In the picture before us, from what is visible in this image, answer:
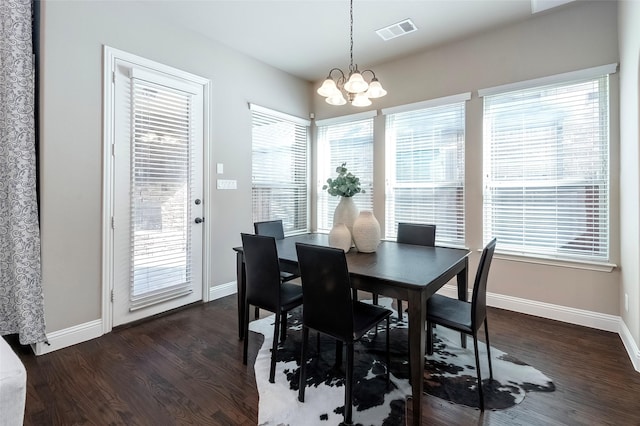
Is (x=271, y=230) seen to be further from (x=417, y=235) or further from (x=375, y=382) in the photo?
(x=375, y=382)

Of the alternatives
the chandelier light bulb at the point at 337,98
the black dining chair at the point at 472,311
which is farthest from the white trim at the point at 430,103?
the black dining chair at the point at 472,311

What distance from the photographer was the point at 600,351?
2348mm

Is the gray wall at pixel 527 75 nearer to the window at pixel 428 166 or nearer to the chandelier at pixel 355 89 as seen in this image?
the window at pixel 428 166

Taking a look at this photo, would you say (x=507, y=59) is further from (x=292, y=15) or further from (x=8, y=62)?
(x=8, y=62)

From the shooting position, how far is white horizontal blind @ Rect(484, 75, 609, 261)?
277cm

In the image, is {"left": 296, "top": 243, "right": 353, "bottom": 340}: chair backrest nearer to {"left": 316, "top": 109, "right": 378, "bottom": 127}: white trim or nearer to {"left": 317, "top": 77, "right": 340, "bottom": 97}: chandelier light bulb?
{"left": 317, "top": 77, "right": 340, "bottom": 97}: chandelier light bulb

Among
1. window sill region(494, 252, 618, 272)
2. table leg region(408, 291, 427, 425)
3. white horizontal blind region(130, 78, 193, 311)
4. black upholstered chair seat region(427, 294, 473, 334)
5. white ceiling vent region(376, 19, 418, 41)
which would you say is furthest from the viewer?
white ceiling vent region(376, 19, 418, 41)

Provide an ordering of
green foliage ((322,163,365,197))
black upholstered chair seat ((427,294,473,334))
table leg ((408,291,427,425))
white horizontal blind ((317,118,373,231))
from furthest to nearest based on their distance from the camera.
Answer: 1. white horizontal blind ((317,118,373,231))
2. green foliage ((322,163,365,197))
3. black upholstered chair seat ((427,294,473,334))
4. table leg ((408,291,427,425))

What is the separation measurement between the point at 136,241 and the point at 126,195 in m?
0.42

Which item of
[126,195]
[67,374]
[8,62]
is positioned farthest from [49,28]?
[67,374]

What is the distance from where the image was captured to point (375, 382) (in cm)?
196

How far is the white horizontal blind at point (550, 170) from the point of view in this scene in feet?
9.09

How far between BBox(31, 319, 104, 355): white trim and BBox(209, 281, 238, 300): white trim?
1.07 metres

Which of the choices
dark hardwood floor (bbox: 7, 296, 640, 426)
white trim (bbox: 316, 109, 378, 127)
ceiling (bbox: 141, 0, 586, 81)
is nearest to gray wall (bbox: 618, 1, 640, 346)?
dark hardwood floor (bbox: 7, 296, 640, 426)
